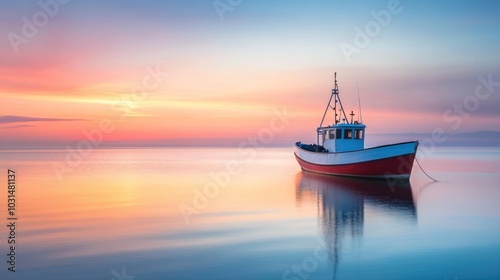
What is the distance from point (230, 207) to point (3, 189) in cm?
2143

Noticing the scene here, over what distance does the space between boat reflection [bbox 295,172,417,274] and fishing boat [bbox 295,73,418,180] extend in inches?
40.0

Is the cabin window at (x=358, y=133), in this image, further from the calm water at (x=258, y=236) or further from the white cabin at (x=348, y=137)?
the calm water at (x=258, y=236)

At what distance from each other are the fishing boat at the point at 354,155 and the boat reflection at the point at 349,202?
1017mm

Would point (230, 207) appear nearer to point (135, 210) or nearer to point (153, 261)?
point (135, 210)

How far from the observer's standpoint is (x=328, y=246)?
14.6 meters

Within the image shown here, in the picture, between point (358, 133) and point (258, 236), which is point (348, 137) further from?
point (258, 236)

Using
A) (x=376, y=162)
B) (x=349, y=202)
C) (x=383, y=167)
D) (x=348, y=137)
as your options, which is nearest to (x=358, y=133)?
(x=348, y=137)

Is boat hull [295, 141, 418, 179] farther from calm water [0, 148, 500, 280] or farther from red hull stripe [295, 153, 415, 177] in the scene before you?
calm water [0, 148, 500, 280]

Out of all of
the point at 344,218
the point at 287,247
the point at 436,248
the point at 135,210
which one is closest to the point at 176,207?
the point at 135,210

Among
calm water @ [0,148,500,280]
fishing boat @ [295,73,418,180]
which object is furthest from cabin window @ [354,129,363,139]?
calm water @ [0,148,500,280]

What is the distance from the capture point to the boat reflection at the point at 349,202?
55.8 feet

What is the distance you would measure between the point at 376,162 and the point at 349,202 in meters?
10.6

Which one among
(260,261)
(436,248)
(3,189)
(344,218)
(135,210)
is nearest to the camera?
(260,261)

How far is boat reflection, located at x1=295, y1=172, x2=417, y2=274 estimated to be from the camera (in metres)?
17.0
